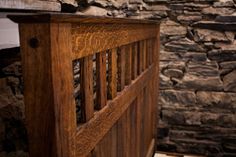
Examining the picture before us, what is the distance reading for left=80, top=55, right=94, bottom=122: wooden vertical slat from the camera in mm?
750

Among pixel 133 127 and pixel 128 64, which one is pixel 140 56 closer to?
pixel 128 64

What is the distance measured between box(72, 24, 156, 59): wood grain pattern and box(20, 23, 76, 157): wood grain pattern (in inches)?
2.2

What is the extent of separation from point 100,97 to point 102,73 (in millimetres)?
80

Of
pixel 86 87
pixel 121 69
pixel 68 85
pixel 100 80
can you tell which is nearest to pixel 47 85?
pixel 68 85

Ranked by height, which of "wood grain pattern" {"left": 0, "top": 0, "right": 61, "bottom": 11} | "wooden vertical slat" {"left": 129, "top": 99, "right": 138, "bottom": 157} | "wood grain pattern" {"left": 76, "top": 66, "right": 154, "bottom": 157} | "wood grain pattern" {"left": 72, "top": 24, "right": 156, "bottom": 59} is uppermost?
"wood grain pattern" {"left": 0, "top": 0, "right": 61, "bottom": 11}

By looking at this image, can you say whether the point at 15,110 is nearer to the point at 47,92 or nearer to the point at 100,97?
the point at 100,97

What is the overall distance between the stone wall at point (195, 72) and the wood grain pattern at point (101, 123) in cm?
119

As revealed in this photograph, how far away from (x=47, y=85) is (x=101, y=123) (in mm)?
360

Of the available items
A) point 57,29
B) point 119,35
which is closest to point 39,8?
point 119,35

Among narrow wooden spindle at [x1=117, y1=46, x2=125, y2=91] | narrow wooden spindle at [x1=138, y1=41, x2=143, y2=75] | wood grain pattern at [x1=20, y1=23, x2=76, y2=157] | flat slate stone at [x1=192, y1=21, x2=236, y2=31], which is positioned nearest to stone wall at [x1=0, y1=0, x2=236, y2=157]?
flat slate stone at [x1=192, y1=21, x2=236, y2=31]

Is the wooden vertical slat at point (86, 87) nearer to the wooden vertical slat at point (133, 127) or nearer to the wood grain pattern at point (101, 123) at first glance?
the wood grain pattern at point (101, 123)

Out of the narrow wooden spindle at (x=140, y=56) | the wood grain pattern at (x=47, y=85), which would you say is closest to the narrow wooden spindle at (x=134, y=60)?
the narrow wooden spindle at (x=140, y=56)

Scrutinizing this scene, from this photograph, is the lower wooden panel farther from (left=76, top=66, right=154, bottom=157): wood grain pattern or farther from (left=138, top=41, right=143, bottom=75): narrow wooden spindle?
(left=138, top=41, right=143, bottom=75): narrow wooden spindle

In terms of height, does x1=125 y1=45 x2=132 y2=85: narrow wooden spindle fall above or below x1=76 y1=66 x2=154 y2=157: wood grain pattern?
above
